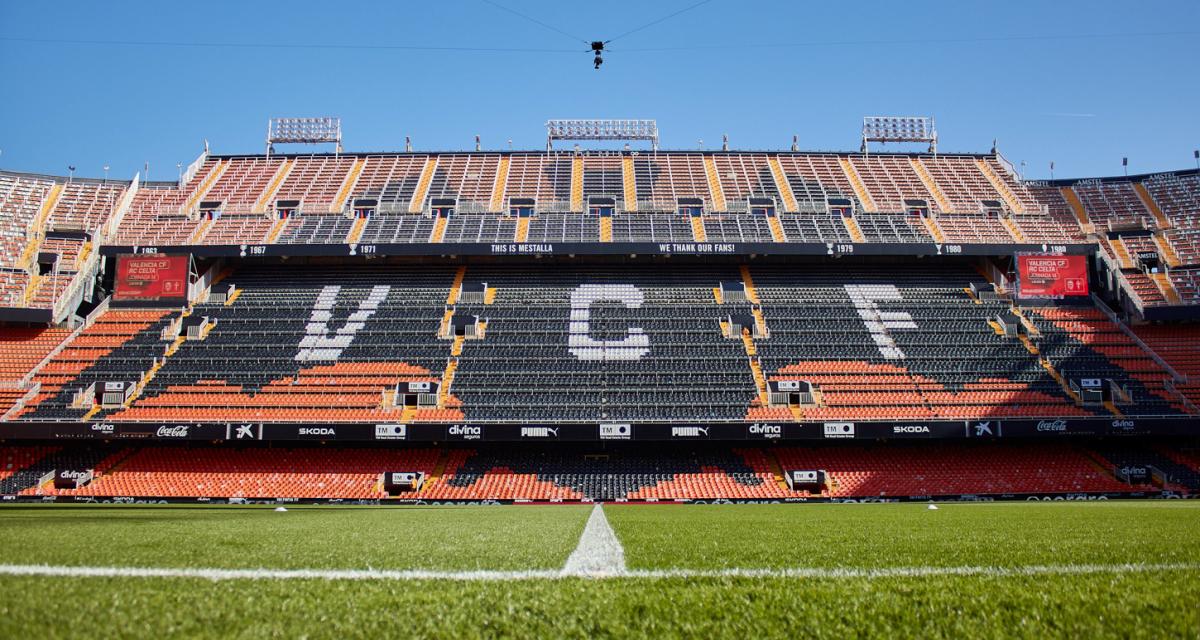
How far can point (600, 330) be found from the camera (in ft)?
119

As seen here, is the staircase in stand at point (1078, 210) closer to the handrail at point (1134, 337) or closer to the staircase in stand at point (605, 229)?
the handrail at point (1134, 337)

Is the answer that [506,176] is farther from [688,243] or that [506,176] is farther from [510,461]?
[510,461]

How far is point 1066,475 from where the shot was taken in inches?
1137

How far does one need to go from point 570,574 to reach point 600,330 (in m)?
31.5

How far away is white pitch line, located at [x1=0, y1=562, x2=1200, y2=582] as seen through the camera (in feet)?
14.4

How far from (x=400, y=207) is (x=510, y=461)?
68.6ft

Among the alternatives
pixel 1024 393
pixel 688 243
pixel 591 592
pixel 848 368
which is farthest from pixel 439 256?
pixel 591 592

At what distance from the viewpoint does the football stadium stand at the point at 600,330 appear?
95.0ft

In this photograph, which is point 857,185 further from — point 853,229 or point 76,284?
point 76,284

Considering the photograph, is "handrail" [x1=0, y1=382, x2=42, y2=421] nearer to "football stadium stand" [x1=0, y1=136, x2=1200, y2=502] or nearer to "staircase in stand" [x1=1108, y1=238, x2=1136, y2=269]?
"football stadium stand" [x1=0, y1=136, x2=1200, y2=502]

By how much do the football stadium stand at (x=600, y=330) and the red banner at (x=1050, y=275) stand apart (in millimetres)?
142

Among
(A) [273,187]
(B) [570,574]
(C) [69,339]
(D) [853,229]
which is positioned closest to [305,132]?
(A) [273,187]

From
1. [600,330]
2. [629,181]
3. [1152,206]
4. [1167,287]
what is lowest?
[600,330]

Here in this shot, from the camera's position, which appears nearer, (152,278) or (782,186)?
(152,278)
